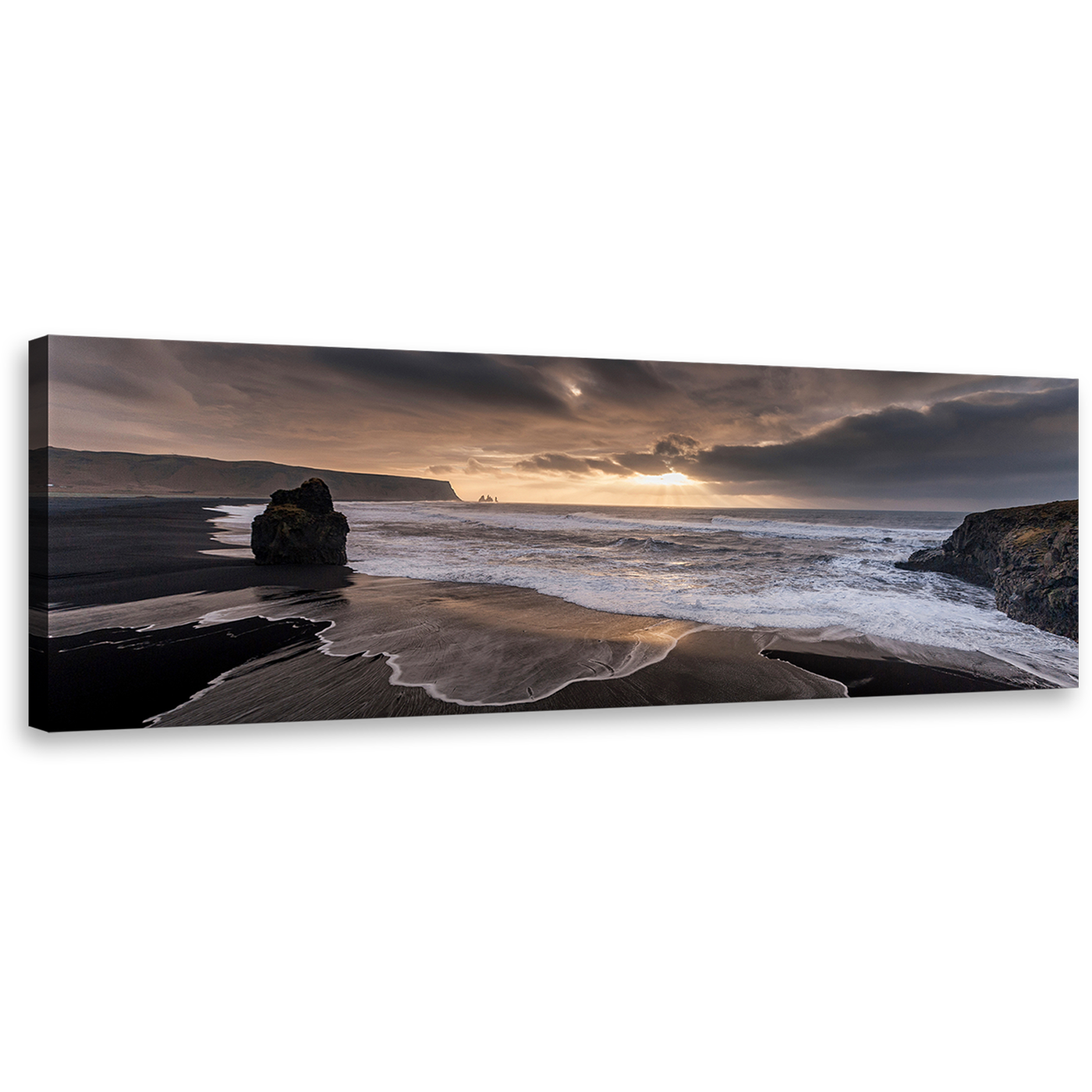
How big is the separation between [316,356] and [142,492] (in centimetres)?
102

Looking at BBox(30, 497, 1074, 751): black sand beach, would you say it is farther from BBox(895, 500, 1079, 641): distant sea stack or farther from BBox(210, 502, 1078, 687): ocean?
BBox(895, 500, 1079, 641): distant sea stack

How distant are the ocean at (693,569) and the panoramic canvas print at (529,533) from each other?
0.02 metres

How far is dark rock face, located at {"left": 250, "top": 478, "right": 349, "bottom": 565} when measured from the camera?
8.57 feet

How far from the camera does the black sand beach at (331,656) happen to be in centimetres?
211

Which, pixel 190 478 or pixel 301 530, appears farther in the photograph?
pixel 301 530

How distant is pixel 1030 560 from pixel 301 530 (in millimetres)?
4677

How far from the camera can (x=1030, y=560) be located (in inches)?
130

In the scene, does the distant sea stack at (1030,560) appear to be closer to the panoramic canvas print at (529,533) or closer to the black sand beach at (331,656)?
the panoramic canvas print at (529,533)

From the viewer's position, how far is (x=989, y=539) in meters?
3.45

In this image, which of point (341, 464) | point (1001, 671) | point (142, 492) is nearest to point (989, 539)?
point (1001, 671)

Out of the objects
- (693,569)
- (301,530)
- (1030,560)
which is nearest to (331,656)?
(301,530)

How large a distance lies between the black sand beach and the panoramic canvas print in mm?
13

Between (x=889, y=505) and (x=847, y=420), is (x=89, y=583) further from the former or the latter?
(x=889, y=505)

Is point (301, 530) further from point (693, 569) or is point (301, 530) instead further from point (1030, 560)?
point (1030, 560)
